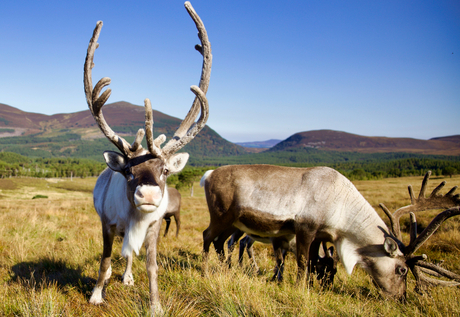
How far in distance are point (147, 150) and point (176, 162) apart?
0.43 metres

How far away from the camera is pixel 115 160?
11.7 feet

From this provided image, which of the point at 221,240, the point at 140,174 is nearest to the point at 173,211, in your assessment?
the point at 221,240


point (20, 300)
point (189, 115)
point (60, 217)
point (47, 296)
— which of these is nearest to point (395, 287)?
point (189, 115)

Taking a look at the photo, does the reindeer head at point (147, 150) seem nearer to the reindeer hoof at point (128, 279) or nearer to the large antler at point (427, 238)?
the reindeer hoof at point (128, 279)

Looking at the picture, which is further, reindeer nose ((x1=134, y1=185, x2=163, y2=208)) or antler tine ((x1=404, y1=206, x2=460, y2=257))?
antler tine ((x1=404, y1=206, x2=460, y2=257))

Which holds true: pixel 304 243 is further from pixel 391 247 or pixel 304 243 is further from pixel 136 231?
pixel 136 231

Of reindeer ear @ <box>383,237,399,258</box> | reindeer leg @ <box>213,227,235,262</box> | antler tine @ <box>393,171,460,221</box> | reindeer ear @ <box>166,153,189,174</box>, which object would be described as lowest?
reindeer leg @ <box>213,227,235,262</box>

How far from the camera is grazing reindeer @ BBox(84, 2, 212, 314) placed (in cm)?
320

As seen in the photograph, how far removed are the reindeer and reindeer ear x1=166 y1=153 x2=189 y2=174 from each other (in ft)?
6.03

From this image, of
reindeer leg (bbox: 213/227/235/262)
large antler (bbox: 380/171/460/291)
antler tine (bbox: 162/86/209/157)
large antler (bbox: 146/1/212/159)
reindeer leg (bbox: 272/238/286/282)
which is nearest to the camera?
antler tine (bbox: 162/86/209/157)

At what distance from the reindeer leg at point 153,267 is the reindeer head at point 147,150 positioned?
1.83ft

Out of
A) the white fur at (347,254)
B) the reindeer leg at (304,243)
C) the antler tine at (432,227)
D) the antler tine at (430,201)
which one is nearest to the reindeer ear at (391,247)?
the antler tine at (432,227)

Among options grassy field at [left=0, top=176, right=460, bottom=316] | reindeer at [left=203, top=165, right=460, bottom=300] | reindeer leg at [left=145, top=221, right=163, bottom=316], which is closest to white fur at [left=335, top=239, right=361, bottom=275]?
reindeer at [left=203, top=165, right=460, bottom=300]

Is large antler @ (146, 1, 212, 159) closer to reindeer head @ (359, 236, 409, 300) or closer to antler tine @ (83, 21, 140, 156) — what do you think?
antler tine @ (83, 21, 140, 156)
